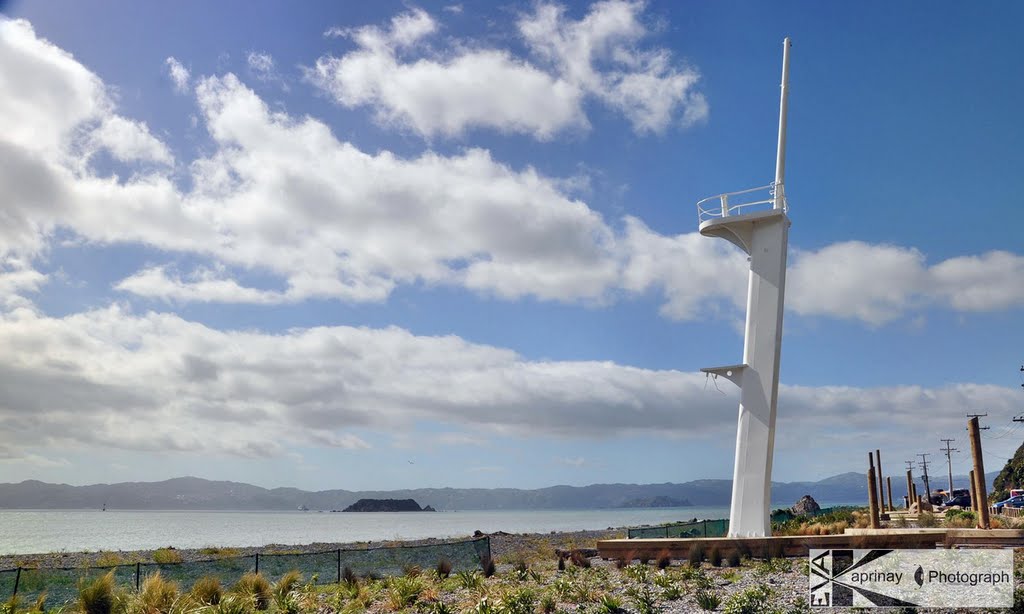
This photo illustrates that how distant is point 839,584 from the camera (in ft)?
45.8

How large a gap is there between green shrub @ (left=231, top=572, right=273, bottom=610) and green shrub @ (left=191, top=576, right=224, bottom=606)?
1.29 feet

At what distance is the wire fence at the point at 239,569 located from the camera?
57.8 ft

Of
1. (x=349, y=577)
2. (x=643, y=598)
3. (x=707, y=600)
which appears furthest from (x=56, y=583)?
(x=707, y=600)

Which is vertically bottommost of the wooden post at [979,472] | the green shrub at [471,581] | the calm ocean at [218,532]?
the calm ocean at [218,532]

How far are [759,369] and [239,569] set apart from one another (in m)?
15.0

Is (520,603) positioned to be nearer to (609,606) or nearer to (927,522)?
(609,606)

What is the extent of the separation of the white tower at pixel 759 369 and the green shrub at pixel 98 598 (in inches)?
592

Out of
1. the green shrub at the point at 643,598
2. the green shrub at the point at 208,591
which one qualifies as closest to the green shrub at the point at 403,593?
the green shrub at the point at 208,591

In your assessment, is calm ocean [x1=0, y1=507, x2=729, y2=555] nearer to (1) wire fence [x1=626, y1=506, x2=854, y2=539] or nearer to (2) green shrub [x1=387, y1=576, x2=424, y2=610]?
(1) wire fence [x1=626, y1=506, x2=854, y2=539]

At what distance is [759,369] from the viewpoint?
22203mm

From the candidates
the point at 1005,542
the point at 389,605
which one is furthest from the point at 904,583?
the point at 389,605

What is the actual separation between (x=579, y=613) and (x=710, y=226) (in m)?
13.3

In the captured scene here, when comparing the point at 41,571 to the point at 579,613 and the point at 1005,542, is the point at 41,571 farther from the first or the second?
the point at 1005,542

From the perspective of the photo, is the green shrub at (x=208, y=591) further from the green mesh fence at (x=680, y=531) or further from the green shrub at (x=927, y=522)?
the green shrub at (x=927, y=522)
